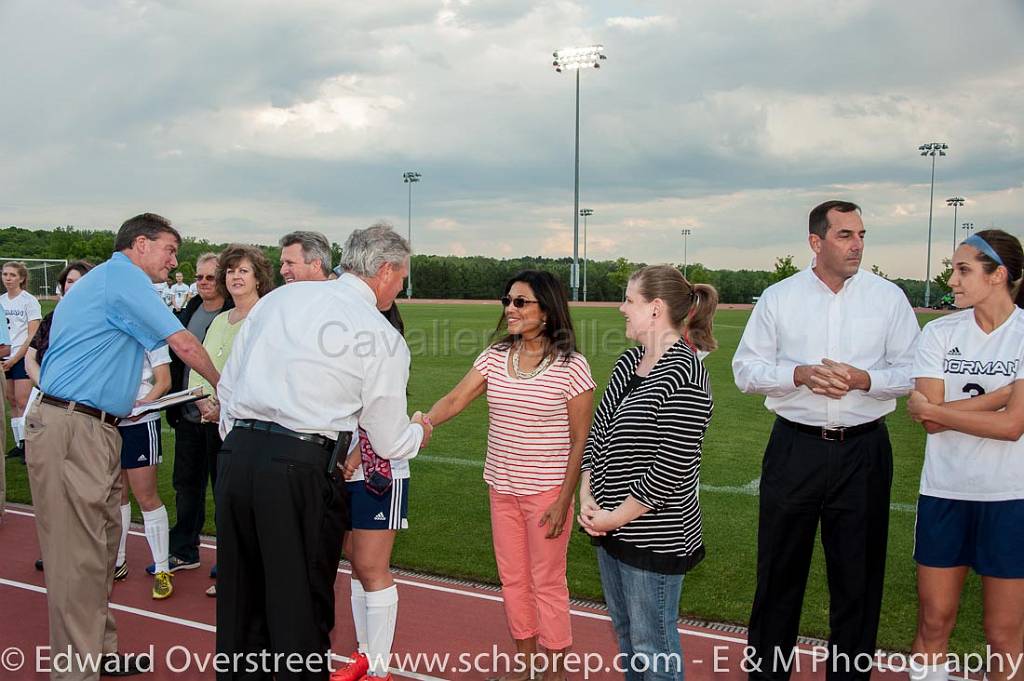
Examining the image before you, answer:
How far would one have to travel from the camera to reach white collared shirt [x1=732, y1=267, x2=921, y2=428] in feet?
12.1

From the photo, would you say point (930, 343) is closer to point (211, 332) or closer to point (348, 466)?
point (348, 466)

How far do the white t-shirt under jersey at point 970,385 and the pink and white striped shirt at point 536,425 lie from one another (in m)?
1.57

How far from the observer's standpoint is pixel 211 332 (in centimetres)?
519

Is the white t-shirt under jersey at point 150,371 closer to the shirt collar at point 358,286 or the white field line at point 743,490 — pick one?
the shirt collar at point 358,286

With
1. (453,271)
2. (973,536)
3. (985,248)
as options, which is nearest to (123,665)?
(973,536)

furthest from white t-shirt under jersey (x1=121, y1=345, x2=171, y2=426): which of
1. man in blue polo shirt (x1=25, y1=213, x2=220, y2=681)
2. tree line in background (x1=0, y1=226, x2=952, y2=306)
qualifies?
tree line in background (x1=0, y1=226, x2=952, y2=306)

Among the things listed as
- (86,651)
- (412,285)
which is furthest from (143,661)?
(412,285)

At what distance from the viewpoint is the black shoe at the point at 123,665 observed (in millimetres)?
4051

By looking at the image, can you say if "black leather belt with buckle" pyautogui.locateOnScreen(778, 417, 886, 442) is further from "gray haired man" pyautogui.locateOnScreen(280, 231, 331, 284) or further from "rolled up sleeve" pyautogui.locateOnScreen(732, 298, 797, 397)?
"gray haired man" pyautogui.locateOnScreen(280, 231, 331, 284)

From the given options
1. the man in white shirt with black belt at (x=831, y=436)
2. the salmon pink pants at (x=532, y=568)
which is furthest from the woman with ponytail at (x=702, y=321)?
the salmon pink pants at (x=532, y=568)

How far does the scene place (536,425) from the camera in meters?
3.81

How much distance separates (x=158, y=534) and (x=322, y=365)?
2969mm

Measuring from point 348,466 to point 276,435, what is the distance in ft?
2.03

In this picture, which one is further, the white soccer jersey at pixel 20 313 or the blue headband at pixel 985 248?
the white soccer jersey at pixel 20 313
